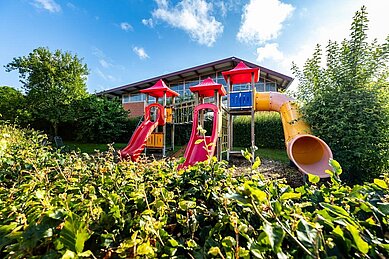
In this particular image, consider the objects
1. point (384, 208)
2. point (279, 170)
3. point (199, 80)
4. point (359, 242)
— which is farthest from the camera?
point (199, 80)

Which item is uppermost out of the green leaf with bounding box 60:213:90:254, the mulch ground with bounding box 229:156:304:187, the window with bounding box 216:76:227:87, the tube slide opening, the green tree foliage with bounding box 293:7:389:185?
the window with bounding box 216:76:227:87

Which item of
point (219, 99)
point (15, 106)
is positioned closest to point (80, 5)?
point (219, 99)

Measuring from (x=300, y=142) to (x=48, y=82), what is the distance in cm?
1678

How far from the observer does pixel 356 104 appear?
5.64 meters

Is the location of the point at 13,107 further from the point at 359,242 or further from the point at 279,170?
the point at 359,242

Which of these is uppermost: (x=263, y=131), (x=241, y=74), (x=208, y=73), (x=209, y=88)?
(x=208, y=73)

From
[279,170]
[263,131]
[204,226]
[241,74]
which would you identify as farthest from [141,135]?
[204,226]

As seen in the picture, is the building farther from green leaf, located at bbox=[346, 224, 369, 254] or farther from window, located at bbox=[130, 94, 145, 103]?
green leaf, located at bbox=[346, 224, 369, 254]

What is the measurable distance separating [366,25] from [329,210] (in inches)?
289

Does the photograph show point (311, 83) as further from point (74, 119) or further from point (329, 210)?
point (74, 119)

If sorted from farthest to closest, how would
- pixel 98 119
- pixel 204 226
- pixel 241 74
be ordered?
1. pixel 98 119
2. pixel 241 74
3. pixel 204 226

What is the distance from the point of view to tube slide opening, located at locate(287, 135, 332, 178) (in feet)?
19.7

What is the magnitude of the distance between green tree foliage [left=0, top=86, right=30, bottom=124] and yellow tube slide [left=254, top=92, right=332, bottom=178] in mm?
17341

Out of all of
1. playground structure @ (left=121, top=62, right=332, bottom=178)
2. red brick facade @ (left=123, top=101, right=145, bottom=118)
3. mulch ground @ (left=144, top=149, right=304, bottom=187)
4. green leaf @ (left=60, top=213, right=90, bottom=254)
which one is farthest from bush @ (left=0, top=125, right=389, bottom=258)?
red brick facade @ (left=123, top=101, right=145, bottom=118)
